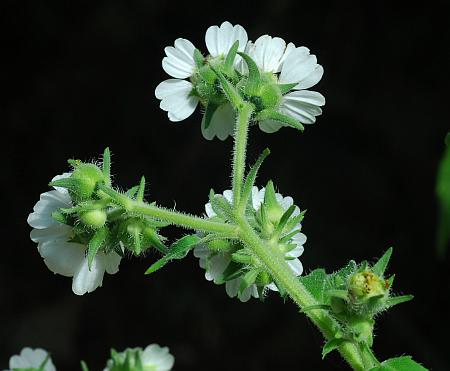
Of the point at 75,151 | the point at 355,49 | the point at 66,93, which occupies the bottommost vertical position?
the point at 355,49

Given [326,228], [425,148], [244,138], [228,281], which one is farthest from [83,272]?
[425,148]

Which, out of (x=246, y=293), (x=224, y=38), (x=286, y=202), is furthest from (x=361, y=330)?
(x=224, y=38)

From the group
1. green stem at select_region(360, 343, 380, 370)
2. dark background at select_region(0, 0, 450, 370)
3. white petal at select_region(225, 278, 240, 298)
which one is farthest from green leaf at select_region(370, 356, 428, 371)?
dark background at select_region(0, 0, 450, 370)

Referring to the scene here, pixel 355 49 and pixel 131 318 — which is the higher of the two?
pixel 355 49

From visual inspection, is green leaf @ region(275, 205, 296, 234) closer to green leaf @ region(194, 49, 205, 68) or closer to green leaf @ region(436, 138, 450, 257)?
green leaf @ region(194, 49, 205, 68)

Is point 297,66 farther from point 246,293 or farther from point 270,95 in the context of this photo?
point 246,293

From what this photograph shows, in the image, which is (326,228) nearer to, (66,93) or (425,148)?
(425,148)
